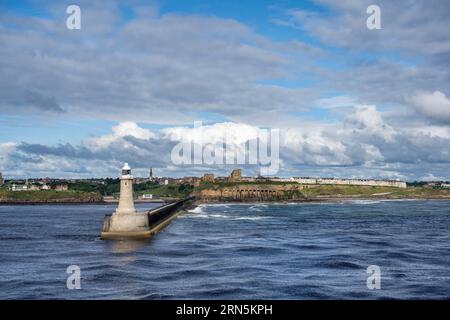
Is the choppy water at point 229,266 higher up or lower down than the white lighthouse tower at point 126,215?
lower down

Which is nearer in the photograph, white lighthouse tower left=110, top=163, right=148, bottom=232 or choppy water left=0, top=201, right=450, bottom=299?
choppy water left=0, top=201, right=450, bottom=299

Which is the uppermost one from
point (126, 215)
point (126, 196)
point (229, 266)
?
point (126, 196)

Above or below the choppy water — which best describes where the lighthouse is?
above

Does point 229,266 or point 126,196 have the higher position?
point 126,196

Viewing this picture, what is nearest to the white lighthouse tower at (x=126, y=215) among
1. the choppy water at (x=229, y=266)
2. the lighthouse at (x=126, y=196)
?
the lighthouse at (x=126, y=196)

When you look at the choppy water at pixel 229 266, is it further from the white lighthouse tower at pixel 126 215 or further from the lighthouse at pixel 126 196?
the lighthouse at pixel 126 196

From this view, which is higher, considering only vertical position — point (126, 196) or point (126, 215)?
point (126, 196)

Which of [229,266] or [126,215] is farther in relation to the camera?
[126,215]

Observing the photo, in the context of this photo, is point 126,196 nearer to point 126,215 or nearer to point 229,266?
point 126,215

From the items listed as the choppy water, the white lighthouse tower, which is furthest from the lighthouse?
the choppy water

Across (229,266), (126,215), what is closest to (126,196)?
(126,215)

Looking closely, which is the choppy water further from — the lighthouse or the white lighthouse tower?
the lighthouse

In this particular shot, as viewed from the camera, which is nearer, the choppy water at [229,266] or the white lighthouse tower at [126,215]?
the choppy water at [229,266]
